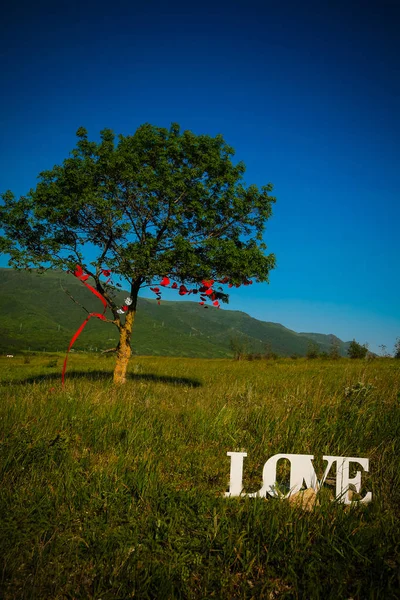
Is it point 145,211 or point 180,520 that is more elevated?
point 145,211

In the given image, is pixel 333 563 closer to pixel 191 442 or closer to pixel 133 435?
pixel 191 442

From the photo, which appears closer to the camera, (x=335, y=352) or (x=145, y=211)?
(x=145, y=211)

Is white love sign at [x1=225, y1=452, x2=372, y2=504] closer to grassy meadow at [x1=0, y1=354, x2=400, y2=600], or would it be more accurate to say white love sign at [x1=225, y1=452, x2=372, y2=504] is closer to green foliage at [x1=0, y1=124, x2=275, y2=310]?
grassy meadow at [x1=0, y1=354, x2=400, y2=600]

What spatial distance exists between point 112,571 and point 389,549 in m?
2.28

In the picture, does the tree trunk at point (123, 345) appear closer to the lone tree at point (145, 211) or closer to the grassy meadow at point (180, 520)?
the lone tree at point (145, 211)

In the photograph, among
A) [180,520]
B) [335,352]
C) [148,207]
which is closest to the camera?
[180,520]

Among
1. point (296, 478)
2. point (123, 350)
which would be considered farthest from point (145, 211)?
point (296, 478)

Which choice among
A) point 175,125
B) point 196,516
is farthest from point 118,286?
point 196,516

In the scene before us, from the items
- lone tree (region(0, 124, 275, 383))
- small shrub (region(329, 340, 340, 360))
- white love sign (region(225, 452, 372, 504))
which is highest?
lone tree (region(0, 124, 275, 383))

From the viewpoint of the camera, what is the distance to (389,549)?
2725 mm

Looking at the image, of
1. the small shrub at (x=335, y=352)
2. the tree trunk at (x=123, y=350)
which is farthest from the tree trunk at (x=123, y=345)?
the small shrub at (x=335, y=352)

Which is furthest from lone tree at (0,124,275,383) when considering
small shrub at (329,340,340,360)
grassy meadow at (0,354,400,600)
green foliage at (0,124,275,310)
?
small shrub at (329,340,340,360)

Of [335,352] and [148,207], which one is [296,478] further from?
[335,352]

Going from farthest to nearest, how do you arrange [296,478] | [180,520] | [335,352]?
[335,352] → [296,478] → [180,520]
